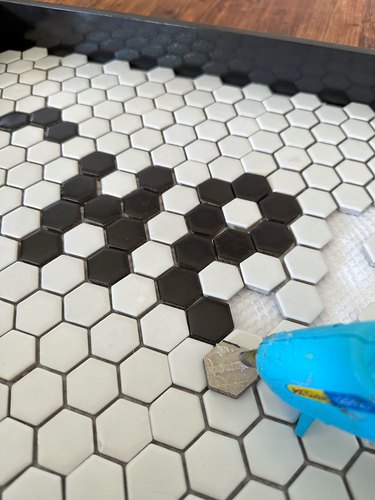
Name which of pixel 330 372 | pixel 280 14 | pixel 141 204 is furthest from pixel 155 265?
pixel 280 14

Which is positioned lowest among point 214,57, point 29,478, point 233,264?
point 29,478

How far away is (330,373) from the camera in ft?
2.21

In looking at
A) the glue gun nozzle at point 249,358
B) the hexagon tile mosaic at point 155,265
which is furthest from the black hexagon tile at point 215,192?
the glue gun nozzle at point 249,358

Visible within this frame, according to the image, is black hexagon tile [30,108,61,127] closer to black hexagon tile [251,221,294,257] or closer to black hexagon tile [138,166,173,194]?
black hexagon tile [138,166,173,194]

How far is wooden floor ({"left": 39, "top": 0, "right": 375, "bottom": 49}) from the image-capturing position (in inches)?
63.1

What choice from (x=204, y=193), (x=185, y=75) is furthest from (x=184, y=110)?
(x=204, y=193)

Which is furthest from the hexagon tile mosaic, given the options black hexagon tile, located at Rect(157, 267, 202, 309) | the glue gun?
the glue gun

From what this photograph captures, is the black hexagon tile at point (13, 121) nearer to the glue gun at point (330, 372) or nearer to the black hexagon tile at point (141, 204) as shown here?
the black hexagon tile at point (141, 204)

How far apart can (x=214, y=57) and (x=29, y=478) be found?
1289 millimetres

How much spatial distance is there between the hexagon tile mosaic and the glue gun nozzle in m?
0.05

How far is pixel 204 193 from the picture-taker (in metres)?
1.30

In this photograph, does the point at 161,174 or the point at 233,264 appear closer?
the point at 233,264

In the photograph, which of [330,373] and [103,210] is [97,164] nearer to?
[103,210]

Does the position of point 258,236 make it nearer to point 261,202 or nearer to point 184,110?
point 261,202
